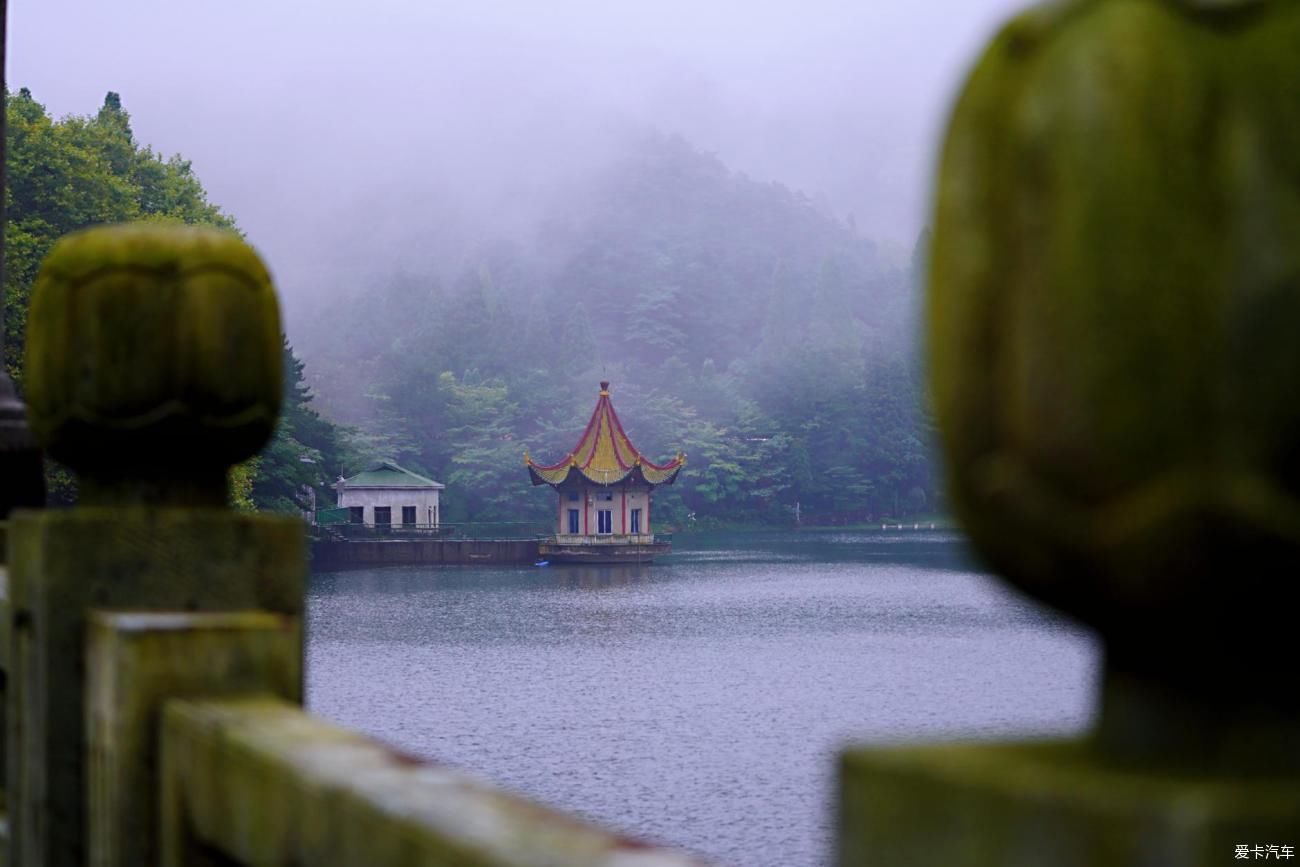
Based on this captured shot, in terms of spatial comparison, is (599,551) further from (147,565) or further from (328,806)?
(328,806)

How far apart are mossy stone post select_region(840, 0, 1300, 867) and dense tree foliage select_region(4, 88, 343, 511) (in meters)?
21.1

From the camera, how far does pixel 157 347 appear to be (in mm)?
3439

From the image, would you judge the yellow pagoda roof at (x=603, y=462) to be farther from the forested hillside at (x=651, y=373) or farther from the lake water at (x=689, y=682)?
the forested hillside at (x=651, y=373)

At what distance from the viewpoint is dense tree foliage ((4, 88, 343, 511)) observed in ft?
103

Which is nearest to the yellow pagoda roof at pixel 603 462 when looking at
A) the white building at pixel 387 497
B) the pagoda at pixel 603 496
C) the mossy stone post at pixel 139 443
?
the pagoda at pixel 603 496

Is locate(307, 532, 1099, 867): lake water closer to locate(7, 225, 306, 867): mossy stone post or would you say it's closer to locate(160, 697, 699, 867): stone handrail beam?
locate(7, 225, 306, 867): mossy stone post

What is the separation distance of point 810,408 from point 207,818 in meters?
96.8

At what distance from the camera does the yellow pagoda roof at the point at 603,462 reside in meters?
68.9

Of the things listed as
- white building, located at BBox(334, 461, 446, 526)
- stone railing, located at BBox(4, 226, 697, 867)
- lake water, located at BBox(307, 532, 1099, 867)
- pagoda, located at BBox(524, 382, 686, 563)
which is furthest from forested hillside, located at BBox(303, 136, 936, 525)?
stone railing, located at BBox(4, 226, 697, 867)

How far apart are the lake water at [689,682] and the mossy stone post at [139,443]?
10.1 metres

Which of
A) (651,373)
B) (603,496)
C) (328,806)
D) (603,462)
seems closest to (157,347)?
(328,806)

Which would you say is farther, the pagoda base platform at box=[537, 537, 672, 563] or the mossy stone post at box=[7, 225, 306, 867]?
the pagoda base platform at box=[537, 537, 672, 563]

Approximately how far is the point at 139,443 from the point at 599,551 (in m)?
67.2

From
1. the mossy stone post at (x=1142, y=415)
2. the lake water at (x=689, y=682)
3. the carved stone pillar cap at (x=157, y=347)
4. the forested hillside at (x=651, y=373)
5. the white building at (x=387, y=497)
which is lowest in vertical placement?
the lake water at (x=689, y=682)
